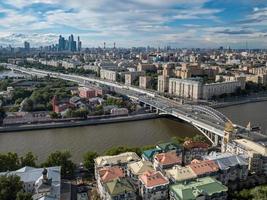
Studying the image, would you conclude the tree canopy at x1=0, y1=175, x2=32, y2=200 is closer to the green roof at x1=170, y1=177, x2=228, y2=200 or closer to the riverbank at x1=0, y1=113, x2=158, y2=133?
the green roof at x1=170, y1=177, x2=228, y2=200

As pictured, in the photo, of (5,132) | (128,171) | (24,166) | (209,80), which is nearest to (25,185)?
(24,166)

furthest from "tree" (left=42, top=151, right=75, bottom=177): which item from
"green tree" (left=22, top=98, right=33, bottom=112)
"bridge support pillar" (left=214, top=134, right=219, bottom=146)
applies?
"green tree" (left=22, top=98, right=33, bottom=112)

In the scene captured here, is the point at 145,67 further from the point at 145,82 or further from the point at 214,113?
the point at 214,113

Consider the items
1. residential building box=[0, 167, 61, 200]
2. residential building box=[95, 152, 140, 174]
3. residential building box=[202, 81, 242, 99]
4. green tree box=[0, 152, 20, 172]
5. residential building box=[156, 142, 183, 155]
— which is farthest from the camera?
residential building box=[202, 81, 242, 99]

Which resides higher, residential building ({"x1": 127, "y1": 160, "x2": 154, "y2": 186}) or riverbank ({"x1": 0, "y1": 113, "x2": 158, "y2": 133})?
residential building ({"x1": 127, "y1": 160, "x2": 154, "y2": 186})

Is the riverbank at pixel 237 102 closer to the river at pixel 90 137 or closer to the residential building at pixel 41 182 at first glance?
the river at pixel 90 137

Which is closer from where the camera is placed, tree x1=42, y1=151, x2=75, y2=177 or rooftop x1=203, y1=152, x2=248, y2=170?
rooftop x1=203, y1=152, x2=248, y2=170

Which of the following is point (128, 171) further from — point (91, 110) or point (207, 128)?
point (91, 110)
